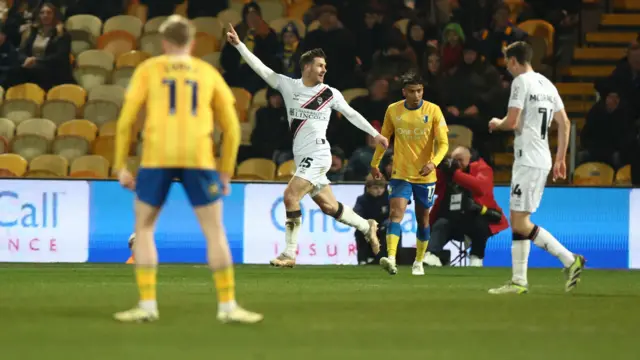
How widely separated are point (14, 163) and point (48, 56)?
2.91 metres

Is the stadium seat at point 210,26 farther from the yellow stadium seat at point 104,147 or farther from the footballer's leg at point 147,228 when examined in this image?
the footballer's leg at point 147,228

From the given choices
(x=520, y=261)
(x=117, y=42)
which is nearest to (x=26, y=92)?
(x=117, y=42)

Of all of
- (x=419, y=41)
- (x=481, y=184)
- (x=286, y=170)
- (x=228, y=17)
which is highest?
(x=228, y=17)

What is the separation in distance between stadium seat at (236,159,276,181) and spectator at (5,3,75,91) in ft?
13.6

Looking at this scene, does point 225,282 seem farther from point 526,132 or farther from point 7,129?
point 7,129

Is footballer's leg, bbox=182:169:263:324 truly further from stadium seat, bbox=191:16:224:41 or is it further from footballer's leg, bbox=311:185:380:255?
stadium seat, bbox=191:16:224:41

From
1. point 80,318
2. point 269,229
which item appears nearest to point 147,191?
point 80,318

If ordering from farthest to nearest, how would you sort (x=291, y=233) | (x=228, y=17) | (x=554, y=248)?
(x=228, y=17)
(x=291, y=233)
(x=554, y=248)

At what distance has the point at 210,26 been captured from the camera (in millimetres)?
23016

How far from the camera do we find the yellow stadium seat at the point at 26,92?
21.5 m

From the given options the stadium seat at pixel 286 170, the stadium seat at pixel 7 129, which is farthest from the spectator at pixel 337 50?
the stadium seat at pixel 7 129

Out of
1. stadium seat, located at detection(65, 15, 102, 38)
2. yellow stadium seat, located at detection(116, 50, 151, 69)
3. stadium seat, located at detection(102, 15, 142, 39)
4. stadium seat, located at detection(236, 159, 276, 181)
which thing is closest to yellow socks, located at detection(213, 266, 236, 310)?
stadium seat, located at detection(236, 159, 276, 181)

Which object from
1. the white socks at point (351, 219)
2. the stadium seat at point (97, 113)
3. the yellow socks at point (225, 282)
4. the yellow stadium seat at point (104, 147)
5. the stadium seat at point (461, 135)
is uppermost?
the stadium seat at point (97, 113)

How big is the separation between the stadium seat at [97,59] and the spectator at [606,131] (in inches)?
314
